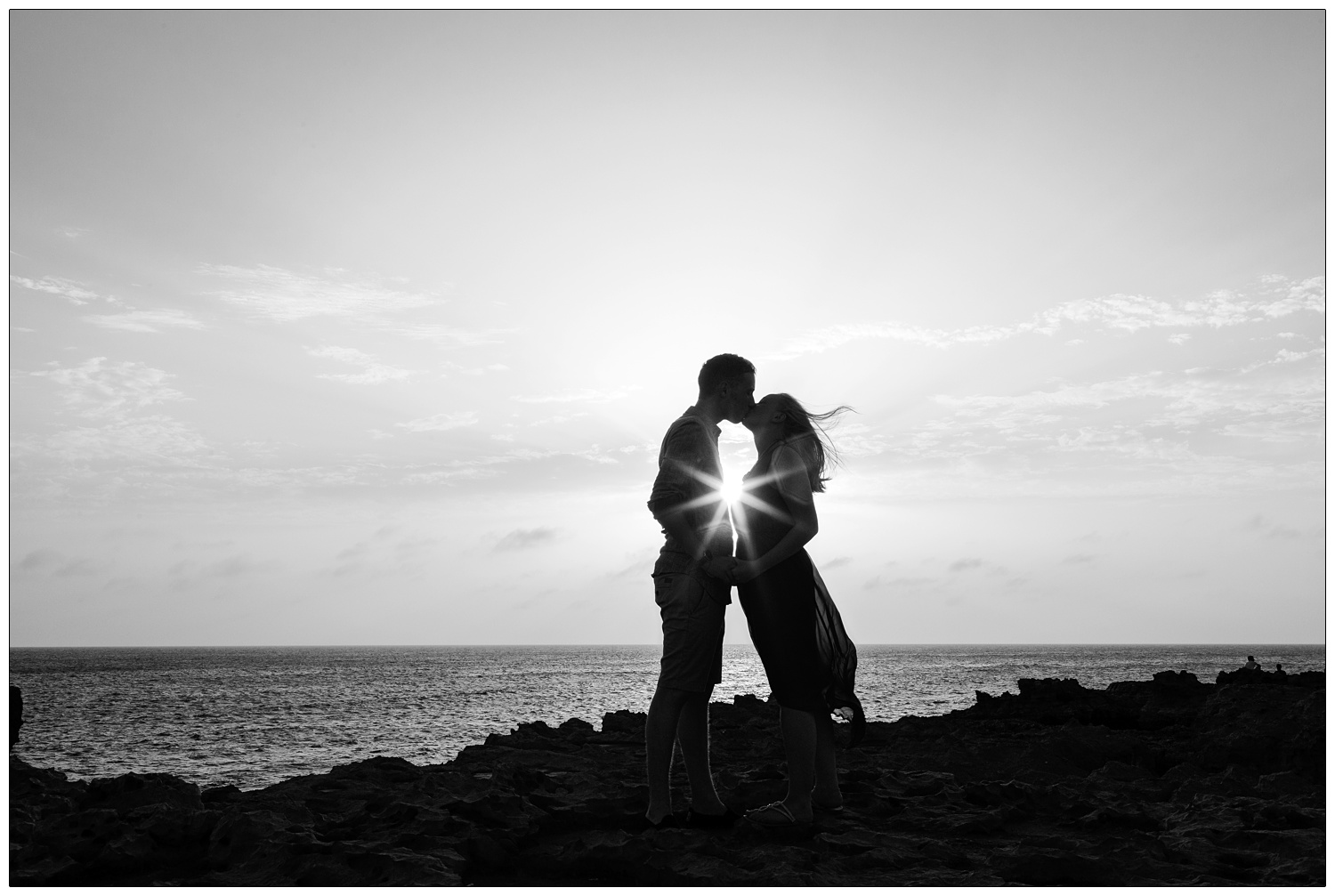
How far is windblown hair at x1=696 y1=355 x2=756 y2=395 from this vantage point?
4.13 metres

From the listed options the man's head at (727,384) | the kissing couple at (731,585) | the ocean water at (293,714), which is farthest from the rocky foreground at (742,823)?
the ocean water at (293,714)

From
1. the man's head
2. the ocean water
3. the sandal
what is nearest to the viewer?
the sandal

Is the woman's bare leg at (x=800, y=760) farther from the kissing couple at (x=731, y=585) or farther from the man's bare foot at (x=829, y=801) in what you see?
the man's bare foot at (x=829, y=801)

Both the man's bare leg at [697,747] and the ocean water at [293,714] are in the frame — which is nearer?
the man's bare leg at [697,747]

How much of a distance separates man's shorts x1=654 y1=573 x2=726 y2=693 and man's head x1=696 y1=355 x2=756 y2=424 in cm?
80

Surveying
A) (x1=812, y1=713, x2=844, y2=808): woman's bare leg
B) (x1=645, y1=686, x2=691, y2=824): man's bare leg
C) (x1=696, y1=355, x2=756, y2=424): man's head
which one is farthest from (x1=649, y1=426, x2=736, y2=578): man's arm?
(x1=812, y1=713, x2=844, y2=808): woman's bare leg

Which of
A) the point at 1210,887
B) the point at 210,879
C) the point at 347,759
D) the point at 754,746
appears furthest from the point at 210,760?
the point at 1210,887

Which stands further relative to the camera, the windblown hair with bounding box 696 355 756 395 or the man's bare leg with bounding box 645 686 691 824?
the windblown hair with bounding box 696 355 756 395

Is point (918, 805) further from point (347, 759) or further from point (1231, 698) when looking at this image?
point (347, 759)

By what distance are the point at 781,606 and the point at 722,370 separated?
1122 mm

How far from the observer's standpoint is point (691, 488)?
3.93m

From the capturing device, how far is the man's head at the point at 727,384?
162 inches

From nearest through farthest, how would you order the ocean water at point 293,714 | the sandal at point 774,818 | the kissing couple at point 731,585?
the sandal at point 774,818 < the kissing couple at point 731,585 < the ocean water at point 293,714

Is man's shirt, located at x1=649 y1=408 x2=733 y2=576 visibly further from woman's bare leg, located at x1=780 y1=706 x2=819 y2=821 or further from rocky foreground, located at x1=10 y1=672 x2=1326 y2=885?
rocky foreground, located at x1=10 y1=672 x2=1326 y2=885
